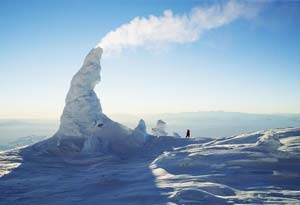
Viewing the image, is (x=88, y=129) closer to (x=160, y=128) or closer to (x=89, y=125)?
(x=89, y=125)

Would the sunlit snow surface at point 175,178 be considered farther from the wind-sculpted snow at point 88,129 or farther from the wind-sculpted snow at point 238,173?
the wind-sculpted snow at point 88,129

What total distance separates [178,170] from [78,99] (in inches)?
1516

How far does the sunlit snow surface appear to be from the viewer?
2884 centimetres

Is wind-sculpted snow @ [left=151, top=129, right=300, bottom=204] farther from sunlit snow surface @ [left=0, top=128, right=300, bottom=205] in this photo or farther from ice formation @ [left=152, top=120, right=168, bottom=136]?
ice formation @ [left=152, top=120, right=168, bottom=136]

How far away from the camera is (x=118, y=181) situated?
38.5m

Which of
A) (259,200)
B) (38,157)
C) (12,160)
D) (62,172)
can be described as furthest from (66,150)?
(259,200)

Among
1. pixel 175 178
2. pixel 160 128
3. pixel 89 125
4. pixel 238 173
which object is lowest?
pixel 175 178

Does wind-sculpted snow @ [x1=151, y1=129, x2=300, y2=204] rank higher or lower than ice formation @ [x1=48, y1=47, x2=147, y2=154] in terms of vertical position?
lower

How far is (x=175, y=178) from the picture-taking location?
118 feet

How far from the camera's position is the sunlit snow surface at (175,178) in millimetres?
28844

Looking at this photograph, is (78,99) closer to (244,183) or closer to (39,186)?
(39,186)

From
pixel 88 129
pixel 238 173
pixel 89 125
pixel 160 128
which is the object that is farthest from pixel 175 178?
pixel 160 128

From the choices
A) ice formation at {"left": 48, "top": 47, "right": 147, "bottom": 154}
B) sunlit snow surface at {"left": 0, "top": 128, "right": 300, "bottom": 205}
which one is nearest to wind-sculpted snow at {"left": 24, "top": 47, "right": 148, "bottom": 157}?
ice formation at {"left": 48, "top": 47, "right": 147, "bottom": 154}

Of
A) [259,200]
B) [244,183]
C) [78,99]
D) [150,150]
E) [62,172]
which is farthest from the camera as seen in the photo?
[78,99]
